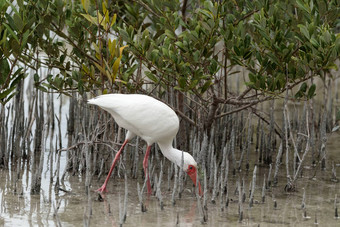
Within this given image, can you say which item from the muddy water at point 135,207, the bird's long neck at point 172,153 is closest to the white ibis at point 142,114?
the bird's long neck at point 172,153

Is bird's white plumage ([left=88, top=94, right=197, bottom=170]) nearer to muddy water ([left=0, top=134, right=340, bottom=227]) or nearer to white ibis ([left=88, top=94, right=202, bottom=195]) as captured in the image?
white ibis ([left=88, top=94, right=202, bottom=195])

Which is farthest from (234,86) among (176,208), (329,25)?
(176,208)

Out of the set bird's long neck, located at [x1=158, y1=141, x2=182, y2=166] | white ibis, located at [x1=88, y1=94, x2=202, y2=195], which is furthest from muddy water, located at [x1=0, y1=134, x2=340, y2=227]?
white ibis, located at [x1=88, y1=94, x2=202, y2=195]

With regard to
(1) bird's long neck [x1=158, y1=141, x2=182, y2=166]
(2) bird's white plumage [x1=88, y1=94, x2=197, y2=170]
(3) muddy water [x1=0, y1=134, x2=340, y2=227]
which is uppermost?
(2) bird's white plumage [x1=88, y1=94, x2=197, y2=170]

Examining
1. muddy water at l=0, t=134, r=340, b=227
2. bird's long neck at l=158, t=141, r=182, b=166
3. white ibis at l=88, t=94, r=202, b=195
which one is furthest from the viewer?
bird's long neck at l=158, t=141, r=182, b=166

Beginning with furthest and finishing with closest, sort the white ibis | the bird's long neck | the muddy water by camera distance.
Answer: the bird's long neck, the white ibis, the muddy water

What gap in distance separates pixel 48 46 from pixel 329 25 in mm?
2269

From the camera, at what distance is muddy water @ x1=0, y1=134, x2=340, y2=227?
4.42m

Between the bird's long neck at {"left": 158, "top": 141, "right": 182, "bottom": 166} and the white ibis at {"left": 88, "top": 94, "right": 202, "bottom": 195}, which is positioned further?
the bird's long neck at {"left": 158, "top": 141, "right": 182, "bottom": 166}

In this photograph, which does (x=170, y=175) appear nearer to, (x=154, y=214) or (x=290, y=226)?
(x=154, y=214)

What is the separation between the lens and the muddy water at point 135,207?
14.5 feet

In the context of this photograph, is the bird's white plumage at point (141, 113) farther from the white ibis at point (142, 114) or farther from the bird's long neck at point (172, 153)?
the bird's long neck at point (172, 153)

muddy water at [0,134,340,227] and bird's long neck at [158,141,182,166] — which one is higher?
bird's long neck at [158,141,182,166]

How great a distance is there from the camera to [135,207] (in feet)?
15.7
